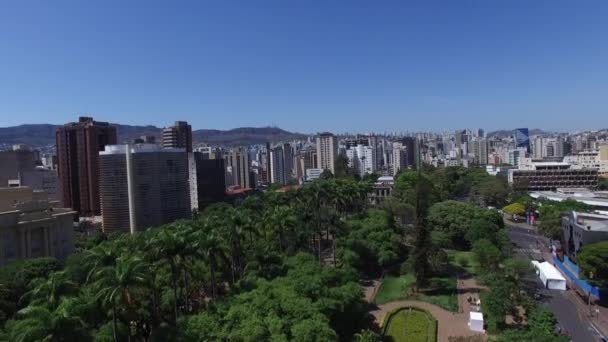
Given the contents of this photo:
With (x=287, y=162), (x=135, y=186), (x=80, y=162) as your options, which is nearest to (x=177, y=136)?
(x=80, y=162)

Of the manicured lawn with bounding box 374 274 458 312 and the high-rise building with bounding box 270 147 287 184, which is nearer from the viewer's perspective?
the manicured lawn with bounding box 374 274 458 312

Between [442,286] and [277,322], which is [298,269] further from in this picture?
[442,286]

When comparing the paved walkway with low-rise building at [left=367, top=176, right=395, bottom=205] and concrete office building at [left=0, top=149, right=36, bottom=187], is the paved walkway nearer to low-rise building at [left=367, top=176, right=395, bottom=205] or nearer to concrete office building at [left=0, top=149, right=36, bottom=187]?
low-rise building at [left=367, top=176, right=395, bottom=205]

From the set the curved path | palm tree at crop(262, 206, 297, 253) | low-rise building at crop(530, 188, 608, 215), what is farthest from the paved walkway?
low-rise building at crop(530, 188, 608, 215)

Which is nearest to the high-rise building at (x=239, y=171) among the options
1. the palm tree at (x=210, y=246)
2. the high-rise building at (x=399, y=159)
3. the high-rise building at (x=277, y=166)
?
the high-rise building at (x=277, y=166)

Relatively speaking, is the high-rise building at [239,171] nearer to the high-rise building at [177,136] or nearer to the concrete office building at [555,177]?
the high-rise building at [177,136]

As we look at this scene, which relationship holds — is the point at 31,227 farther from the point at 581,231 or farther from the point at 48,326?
the point at 581,231

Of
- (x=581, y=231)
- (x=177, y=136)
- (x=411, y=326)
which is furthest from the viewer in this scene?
(x=177, y=136)
